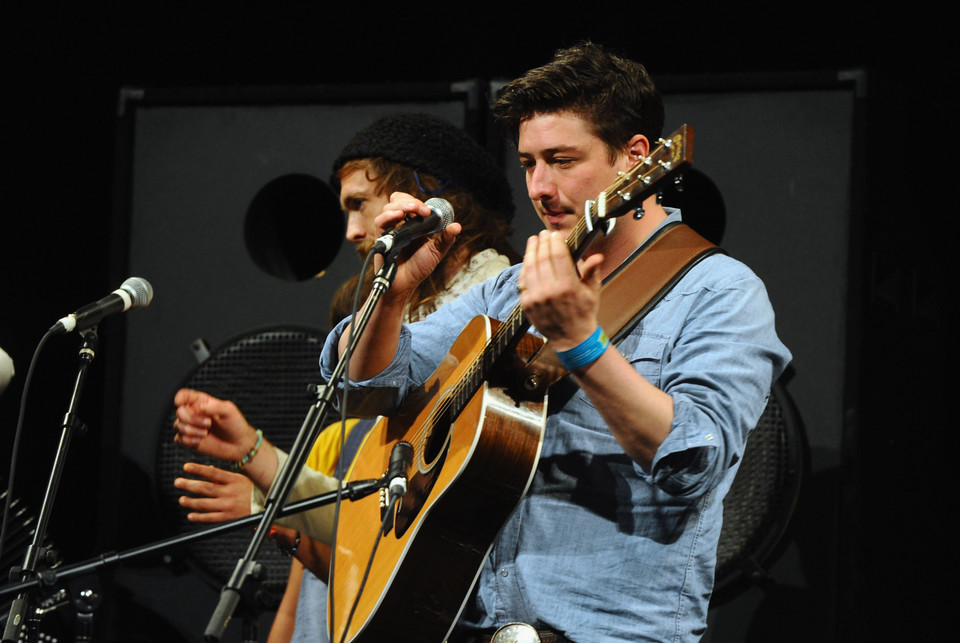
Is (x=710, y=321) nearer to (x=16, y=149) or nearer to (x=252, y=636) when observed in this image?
(x=252, y=636)

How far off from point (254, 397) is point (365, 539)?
1048 mm

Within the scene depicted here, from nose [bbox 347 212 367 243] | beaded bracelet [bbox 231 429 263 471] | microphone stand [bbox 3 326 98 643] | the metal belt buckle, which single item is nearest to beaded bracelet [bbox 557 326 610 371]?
the metal belt buckle

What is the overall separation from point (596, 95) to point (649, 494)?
2.52 ft

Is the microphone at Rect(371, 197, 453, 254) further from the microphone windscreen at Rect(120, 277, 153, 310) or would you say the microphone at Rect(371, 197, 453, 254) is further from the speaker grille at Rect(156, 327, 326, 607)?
the speaker grille at Rect(156, 327, 326, 607)

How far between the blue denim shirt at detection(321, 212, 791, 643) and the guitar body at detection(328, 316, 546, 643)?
0.06m

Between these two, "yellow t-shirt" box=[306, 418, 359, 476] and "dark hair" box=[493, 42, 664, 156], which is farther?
"yellow t-shirt" box=[306, 418, 359, 476]

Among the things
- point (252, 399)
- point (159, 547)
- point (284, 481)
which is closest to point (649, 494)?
point (284, 481)

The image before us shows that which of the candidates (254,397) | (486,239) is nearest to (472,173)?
(486,239)

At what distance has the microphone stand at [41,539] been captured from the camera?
1867 millimetres

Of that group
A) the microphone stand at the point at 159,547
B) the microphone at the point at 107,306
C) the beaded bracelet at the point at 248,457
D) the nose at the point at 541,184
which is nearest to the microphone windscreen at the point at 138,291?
the microphone at the point at 107,306

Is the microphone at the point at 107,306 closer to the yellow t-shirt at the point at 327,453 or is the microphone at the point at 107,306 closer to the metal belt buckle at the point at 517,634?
the yellow t-shirt at the point at 327,453

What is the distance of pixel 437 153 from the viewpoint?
9.34 feet

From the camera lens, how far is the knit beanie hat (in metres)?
2.83

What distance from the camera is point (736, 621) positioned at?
276cm
